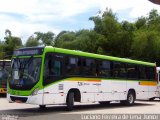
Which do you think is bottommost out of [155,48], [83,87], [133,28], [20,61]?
[83,87]

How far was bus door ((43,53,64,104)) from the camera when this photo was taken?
548 inches

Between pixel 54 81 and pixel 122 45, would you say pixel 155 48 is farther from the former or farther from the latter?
pixel 54 81

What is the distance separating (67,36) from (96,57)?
51.1 m

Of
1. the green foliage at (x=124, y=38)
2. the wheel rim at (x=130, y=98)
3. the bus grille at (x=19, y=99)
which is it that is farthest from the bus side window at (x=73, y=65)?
the green foliage at (x=124, y=38)

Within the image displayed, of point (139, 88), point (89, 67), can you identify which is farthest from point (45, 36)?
point (89, 67)

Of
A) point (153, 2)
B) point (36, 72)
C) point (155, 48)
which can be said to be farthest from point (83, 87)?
point (155, 48)

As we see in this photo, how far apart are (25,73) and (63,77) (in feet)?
5.39

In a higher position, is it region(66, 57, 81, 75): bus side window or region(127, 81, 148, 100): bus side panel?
region(66, 57, 81, 75): bus side window

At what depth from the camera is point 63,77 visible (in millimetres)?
14914

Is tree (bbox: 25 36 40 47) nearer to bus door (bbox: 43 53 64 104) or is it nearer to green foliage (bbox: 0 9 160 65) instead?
green foliage (bbox: 0 9 160 65)

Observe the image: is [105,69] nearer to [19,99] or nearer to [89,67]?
[89,67]

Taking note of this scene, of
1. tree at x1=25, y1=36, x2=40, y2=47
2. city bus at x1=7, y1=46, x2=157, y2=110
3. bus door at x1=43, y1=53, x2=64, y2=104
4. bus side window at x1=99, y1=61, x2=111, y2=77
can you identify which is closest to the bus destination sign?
city bus at x1=7, y1=46, x2=157, y2=110

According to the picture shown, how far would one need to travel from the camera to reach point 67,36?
6819 cm

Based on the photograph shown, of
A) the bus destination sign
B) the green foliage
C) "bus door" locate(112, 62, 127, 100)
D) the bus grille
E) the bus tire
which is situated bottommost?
the bus tire
